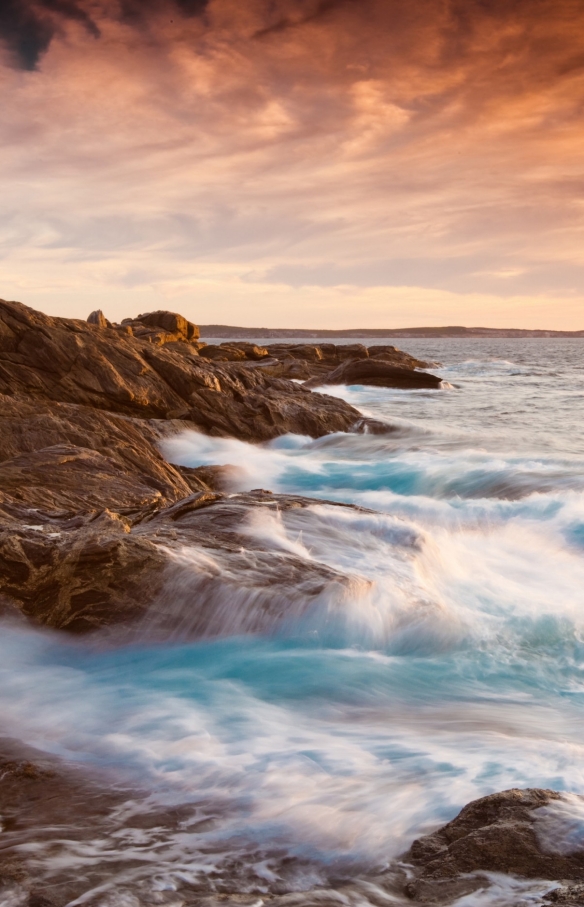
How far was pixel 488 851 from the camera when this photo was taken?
3.88 metres

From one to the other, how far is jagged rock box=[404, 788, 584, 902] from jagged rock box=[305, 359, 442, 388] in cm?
3805

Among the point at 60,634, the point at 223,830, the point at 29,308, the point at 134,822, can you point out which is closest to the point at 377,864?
the point at 223,830

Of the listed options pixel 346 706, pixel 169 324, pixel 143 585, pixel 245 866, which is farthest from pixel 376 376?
pixel 245 866

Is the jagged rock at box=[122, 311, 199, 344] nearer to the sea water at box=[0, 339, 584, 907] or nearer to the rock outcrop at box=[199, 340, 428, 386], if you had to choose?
the rock outcrop at box=[199, 340, 428, 386]

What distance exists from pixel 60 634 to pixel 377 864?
13.7ft

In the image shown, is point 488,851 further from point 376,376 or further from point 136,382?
point 376,376

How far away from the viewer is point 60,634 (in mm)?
7285

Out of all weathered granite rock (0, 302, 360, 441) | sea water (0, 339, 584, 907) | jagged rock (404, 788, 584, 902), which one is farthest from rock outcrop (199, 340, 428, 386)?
jagged rock (404, 788, 584, 902)

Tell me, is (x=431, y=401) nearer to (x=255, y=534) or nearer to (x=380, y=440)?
(x=380, y=440)

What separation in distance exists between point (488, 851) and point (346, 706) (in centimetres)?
268

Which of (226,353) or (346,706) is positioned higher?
(226,353)

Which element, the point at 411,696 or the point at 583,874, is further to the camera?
the point at 411,696

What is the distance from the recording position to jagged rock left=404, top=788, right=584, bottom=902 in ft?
12.3

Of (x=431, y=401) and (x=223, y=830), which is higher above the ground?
(x=431, y=401)
